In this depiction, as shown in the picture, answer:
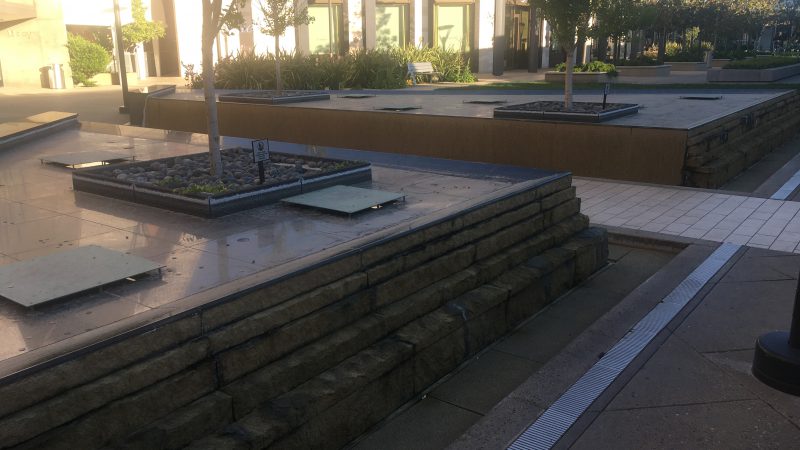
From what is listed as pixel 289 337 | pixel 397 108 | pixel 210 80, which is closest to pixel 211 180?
pixel 210 80

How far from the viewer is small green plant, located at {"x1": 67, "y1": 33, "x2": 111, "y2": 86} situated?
32.8 m

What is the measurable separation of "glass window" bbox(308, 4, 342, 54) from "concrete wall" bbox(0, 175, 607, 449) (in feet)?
96.4

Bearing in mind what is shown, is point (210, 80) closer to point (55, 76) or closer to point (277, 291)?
point (277, 291)

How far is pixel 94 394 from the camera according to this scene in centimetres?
319

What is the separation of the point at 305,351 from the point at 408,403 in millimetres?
981

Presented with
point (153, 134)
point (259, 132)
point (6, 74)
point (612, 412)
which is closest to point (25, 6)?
point (6, 74)

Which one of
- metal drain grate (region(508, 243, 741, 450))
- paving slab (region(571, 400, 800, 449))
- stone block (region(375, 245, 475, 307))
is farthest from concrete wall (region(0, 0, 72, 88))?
paving slab (region(571, 400, 800, 449))

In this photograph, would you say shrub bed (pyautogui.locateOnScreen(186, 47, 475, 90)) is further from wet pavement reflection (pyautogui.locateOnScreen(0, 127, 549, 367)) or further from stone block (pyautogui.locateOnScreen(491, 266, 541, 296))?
stone block (pyautogui.locateOnScreen(491, 266, 541, 296))

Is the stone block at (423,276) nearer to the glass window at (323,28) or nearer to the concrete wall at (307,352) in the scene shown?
the concrete wall at (307,352)

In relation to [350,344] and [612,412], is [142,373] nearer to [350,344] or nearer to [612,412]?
[350,344]

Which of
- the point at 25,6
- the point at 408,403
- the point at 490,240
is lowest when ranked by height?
the point at 408,403

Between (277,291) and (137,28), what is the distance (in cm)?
Result: 3730

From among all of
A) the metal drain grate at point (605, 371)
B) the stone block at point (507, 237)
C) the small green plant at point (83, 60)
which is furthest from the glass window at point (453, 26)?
the metal drain grate at point (605, 371)

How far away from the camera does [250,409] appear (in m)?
Answer: 3.81
